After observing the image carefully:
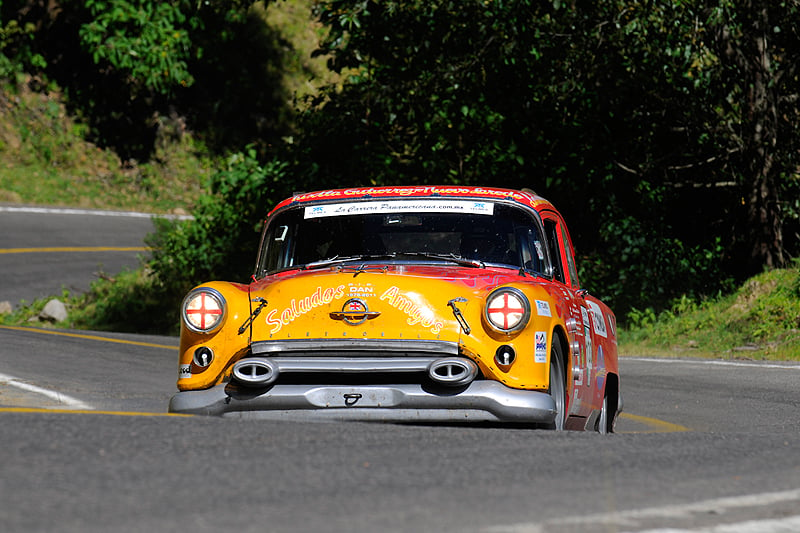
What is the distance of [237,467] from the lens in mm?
5012

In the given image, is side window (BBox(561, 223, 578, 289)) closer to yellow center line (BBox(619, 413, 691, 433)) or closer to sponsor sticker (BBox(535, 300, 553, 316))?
sponsor sticker (BBox(535, 300, 553, 316))

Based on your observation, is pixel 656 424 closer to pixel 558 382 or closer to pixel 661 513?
pixel 558 382

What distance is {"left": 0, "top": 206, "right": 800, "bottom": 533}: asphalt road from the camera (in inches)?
166

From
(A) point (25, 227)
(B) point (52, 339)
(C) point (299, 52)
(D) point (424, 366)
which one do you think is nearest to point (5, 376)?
(B) point (52, 339)

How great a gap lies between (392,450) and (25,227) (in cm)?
2536

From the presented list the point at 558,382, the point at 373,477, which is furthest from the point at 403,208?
the point at 373,477

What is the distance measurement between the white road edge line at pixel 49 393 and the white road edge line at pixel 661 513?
6073mm

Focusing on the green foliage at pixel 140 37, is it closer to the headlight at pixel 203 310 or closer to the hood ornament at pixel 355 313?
the headlight at pixel 203 310

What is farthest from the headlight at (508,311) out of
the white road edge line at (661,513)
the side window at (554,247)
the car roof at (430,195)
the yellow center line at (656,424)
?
the yellow center line at (656,424)

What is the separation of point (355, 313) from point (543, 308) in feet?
3.34

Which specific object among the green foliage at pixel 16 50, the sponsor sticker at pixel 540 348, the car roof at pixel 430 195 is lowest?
the sponsor sticker at pixel 540 348

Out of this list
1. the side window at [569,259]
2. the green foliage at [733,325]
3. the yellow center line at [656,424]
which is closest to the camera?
the side window at [569,259]

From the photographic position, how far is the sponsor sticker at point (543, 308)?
665 centimetres

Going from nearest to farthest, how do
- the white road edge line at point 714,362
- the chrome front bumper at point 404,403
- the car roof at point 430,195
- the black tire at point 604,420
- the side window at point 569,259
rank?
the chrome front bumper at point 404,403 < the car roof at point 430,195 < the side window at point 569,259 < the black tire at point 604,420 < the white road edge line at point 714,362
